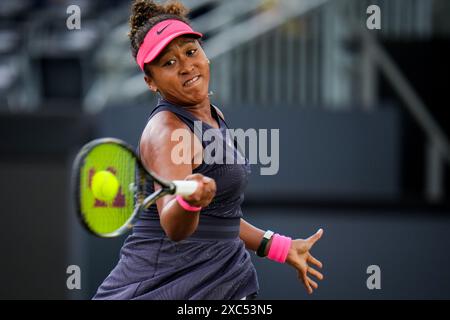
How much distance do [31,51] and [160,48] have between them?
494cm

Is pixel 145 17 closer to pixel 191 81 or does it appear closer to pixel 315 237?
pixel 191 81

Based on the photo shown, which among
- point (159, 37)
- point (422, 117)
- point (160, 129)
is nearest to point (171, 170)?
point (160, 129)

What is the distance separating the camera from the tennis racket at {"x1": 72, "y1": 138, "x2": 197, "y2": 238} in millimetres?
3275

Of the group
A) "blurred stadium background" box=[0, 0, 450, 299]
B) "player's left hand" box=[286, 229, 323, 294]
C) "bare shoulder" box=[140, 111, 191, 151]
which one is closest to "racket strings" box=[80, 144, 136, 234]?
"bare shoulder" box=[140, 111, 191, 151]

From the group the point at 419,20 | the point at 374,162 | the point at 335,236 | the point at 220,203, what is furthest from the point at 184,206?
the point at 419,20

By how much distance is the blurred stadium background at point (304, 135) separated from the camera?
266 inches

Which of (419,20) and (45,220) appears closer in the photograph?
(45,220)

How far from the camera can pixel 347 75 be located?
7.55m

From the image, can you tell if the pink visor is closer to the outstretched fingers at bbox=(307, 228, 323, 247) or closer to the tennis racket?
the tennis racket

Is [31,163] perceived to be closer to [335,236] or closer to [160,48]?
[335,236]

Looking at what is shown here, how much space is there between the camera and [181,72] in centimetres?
363

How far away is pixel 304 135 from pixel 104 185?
151 inches

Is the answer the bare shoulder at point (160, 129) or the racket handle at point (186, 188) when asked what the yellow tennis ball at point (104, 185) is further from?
the racket handle at point (186, 188)
